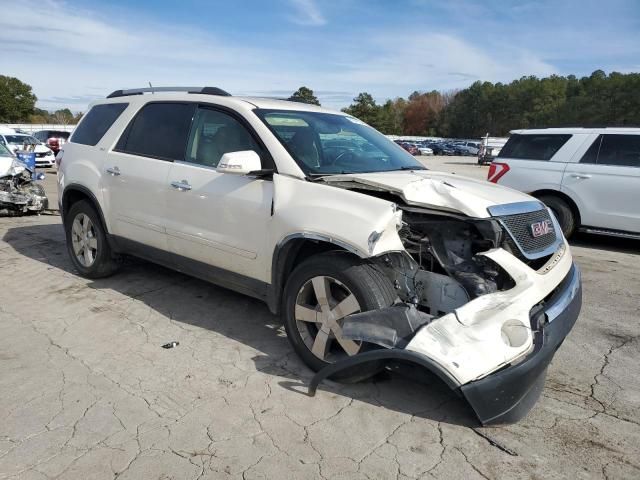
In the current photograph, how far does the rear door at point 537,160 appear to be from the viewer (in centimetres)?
822

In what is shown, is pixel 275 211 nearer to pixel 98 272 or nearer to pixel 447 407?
pixel 447 407

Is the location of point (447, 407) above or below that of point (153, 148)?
below

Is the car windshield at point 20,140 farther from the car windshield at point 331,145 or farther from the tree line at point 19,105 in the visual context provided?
the tree line at point 19,105

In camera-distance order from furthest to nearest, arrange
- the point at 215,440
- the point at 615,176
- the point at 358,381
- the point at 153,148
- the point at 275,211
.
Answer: the point at 615,176 → the point at 153,148 → the point at 275,211 → the point at 358,381 → the point at 215,440

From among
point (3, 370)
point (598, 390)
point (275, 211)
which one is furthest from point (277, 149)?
point (598, 390)

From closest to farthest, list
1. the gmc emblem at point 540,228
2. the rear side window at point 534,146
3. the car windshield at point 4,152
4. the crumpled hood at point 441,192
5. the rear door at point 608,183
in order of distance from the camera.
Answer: the crumpled hood at point 441,192 → the gmc emblem at point 540,228 → the rear door at point 608,183 → the rear side window at point 534,146 → the car windshield at point 4,152

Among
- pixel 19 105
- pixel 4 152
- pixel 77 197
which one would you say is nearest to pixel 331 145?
pixel 77 197

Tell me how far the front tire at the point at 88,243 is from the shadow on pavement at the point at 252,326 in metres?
0.17

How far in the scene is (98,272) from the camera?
5.53 meters

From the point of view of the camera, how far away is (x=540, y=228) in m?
3.56

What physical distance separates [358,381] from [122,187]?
3.00 m

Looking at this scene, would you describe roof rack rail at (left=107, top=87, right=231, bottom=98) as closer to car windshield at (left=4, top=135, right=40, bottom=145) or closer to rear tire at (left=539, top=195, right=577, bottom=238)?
rear tire at (left=539, top=195, right=577, bottom=238)

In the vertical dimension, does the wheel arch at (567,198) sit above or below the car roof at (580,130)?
below

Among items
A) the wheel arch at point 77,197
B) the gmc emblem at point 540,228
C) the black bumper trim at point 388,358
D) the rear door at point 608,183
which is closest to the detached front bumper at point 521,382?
the black bumper trim at point 388,358
